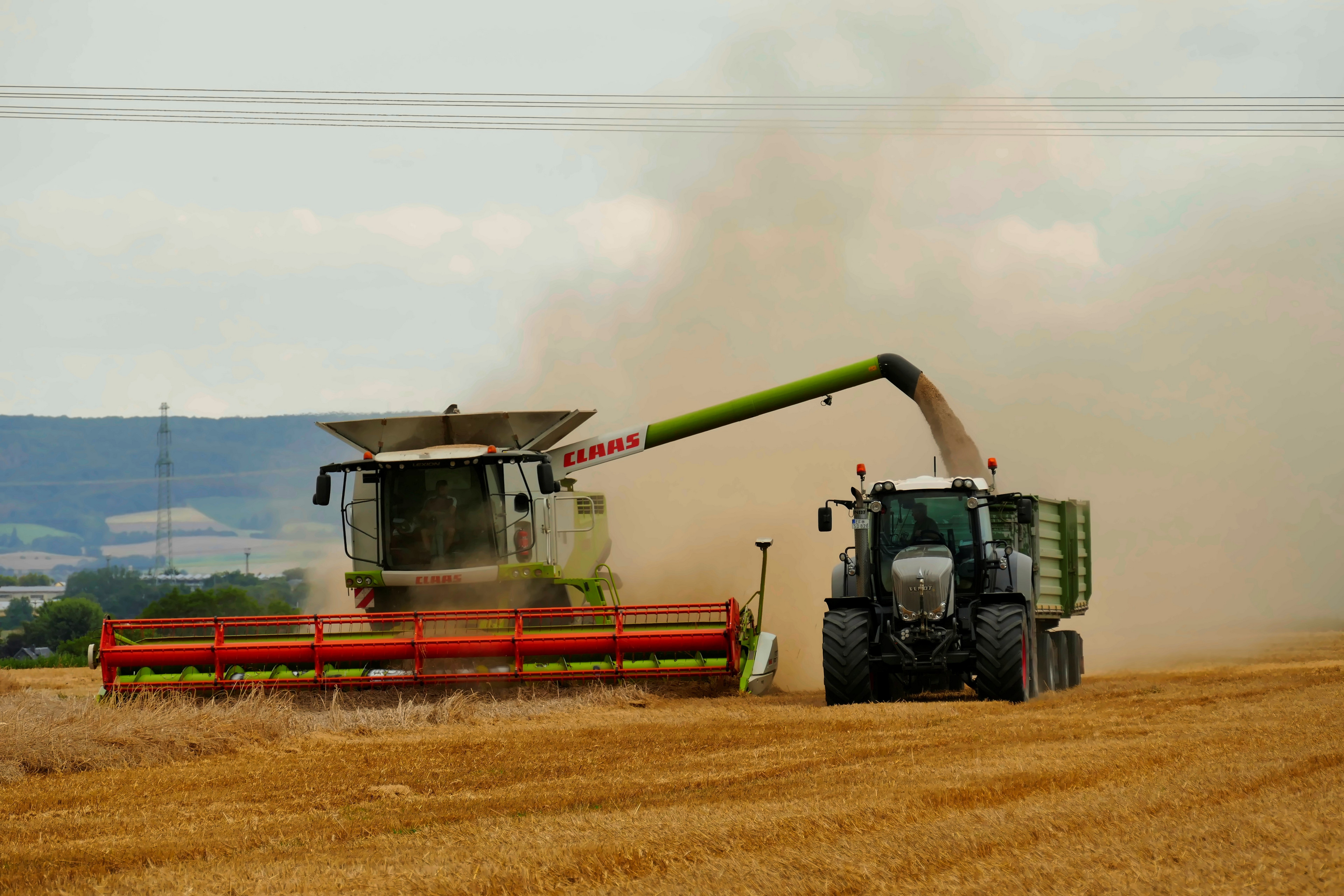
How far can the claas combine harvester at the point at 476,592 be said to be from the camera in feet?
46.6

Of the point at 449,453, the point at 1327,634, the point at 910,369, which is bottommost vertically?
the point at 1327,634

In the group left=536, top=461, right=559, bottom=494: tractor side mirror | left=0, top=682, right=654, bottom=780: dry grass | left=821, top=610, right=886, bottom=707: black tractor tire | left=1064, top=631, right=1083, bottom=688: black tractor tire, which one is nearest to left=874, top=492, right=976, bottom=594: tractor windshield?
left=821, top=610, right=886, bottom=707: black tractor tire

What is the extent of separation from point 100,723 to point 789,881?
6999mm

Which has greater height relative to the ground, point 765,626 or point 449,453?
point 449,453

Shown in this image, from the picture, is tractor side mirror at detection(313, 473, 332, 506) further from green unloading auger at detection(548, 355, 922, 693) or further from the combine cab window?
green unloading auger at detection(548, 355, 922, 693)

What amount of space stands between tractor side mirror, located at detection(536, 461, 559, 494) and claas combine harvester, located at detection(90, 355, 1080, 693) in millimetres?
16

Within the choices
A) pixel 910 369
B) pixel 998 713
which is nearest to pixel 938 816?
pixel 998 713

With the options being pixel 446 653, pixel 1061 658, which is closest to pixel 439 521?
pixel 446 653

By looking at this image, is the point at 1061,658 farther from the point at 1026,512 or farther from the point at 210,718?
the point at 210,718

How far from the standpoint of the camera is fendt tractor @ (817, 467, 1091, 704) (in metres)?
13.2

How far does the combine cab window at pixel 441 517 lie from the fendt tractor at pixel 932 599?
13.8ft

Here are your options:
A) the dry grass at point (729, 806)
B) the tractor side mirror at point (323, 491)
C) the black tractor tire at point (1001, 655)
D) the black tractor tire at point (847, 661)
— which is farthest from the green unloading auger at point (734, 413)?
the dry grass at point (729, 806)

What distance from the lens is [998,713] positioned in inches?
468

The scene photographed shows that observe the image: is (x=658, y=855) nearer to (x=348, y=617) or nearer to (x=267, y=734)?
(x=267, y=734)
